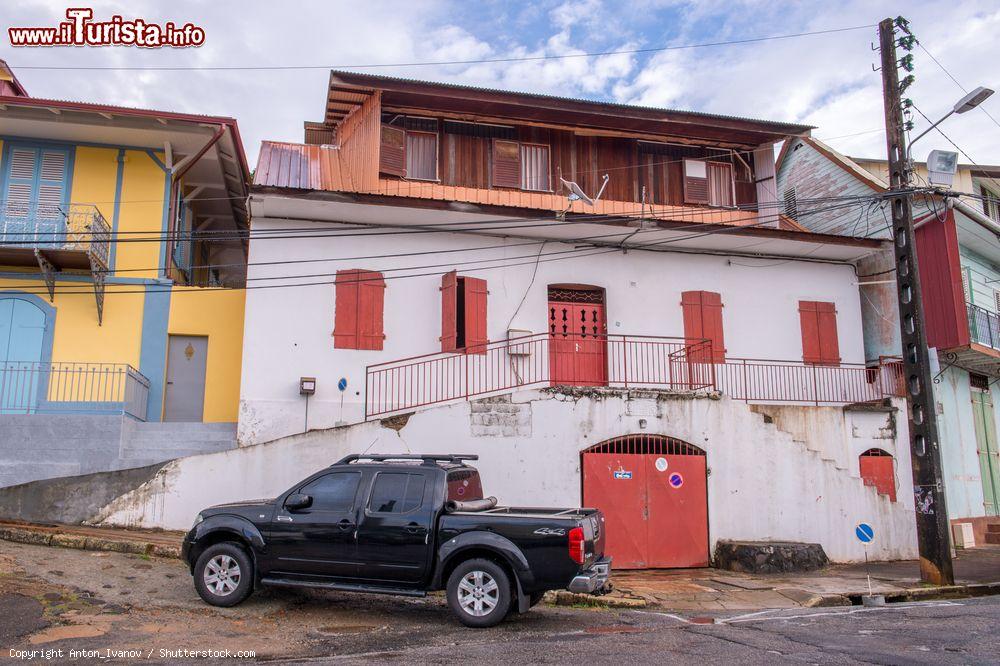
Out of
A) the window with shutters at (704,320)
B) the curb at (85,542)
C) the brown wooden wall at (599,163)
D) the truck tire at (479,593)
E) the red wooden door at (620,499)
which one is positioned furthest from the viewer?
the brown wooden wall at (599,163)

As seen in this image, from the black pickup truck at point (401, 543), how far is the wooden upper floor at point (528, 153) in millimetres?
8773

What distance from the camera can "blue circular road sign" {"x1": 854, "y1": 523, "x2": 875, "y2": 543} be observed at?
1447cm

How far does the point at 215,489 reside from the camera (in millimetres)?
12812

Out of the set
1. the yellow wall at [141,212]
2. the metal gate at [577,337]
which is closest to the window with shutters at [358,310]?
the metal gate at [577,337]

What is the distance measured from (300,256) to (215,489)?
480 cm

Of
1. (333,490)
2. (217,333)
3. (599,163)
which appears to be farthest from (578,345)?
(333,490)

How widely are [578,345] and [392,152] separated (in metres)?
5.71

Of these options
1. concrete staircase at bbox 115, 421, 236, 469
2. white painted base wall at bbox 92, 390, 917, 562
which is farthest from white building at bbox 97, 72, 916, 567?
concrete staircase at bbox 115, 421, 236, 469

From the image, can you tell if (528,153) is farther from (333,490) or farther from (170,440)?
(333,490)

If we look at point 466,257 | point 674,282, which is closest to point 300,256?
point 466,257

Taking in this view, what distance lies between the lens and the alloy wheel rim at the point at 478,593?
8289mm

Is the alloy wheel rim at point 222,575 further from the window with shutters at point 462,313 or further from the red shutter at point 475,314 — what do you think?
the red shutter at point 475,314

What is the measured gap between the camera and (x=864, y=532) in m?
14.5

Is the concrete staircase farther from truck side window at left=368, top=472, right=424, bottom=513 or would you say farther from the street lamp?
the street lamp
